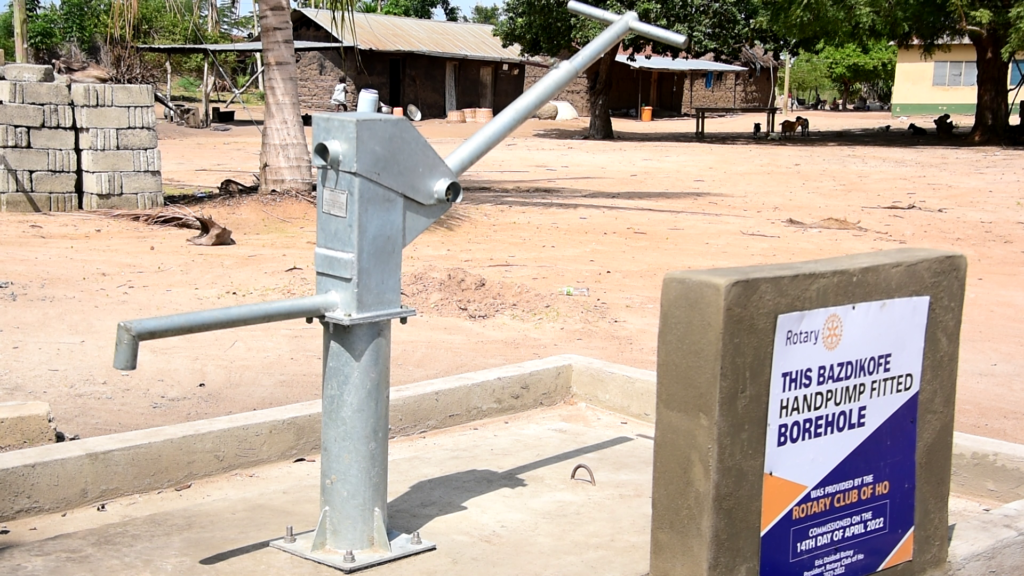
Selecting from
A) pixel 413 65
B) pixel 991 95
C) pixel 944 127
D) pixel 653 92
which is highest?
pixel 413 65

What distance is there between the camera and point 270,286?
8.26 meters

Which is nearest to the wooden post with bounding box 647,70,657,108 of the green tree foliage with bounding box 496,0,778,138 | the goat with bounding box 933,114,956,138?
the green tree foliage with bounding box 496,0,778,138

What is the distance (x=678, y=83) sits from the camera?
46.2 m

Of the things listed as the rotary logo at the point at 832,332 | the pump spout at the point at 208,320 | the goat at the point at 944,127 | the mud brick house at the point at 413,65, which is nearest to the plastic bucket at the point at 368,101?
the pump spout at the point at 208,320

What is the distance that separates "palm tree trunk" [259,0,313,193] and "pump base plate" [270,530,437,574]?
31.3 feet

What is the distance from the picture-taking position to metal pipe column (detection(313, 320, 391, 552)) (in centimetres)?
312

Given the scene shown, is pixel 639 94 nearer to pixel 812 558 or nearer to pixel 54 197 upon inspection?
pixel 54 197

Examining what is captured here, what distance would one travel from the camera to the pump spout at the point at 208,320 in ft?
8.56

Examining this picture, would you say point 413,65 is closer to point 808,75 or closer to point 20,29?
point 20,29

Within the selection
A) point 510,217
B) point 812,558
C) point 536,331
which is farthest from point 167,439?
point 510,217

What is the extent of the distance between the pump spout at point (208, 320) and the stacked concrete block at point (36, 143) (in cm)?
1063

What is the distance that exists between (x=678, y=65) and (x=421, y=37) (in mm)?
11353

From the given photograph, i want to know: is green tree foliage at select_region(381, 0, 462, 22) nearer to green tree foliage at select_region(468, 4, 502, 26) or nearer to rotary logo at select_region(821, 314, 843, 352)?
green tree foliage at select_region(468, 4, 502, 26)

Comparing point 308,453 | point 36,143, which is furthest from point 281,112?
point 308,453
